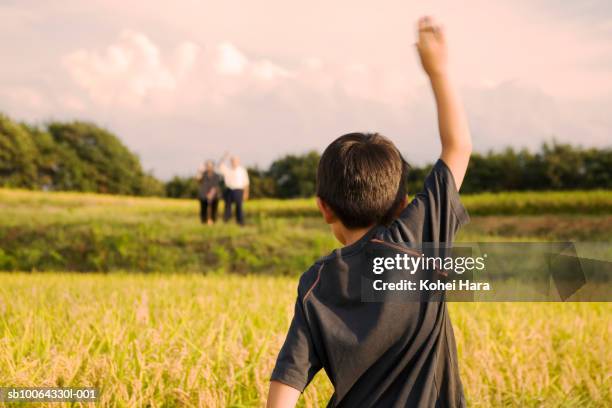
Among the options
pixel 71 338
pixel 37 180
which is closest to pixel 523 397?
pixel 71 338

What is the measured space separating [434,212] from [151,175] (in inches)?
1710

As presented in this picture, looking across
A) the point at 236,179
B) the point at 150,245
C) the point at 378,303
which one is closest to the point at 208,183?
the point at 236,179

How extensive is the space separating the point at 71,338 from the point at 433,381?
8.34ft

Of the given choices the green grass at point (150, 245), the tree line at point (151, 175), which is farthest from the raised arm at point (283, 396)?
the tree line at point (151, 175)

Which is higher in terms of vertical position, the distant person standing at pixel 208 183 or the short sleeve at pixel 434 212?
the distant person standing at pixel 208 183

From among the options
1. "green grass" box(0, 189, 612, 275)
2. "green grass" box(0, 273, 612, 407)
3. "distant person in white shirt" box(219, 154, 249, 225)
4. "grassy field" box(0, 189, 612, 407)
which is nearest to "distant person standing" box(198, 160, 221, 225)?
"distant person in white shirt" box(219, 154, 249, 225)

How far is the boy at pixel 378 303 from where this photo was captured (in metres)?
1.44

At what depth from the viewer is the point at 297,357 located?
1431 millimetres

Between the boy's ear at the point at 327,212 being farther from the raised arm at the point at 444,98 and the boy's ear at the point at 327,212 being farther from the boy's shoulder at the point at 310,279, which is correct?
the raised arm at the point at 444,98

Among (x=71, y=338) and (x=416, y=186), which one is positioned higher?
(x=416, y=186)

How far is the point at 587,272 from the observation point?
2.00 metres

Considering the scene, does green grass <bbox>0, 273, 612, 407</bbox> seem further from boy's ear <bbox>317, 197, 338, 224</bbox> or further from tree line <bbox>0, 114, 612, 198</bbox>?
tree line <bbox>0, 114, 612, 198</bbox>

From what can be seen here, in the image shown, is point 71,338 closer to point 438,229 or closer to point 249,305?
point 249,305

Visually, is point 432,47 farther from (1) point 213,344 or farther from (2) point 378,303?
(1) point 213,344
